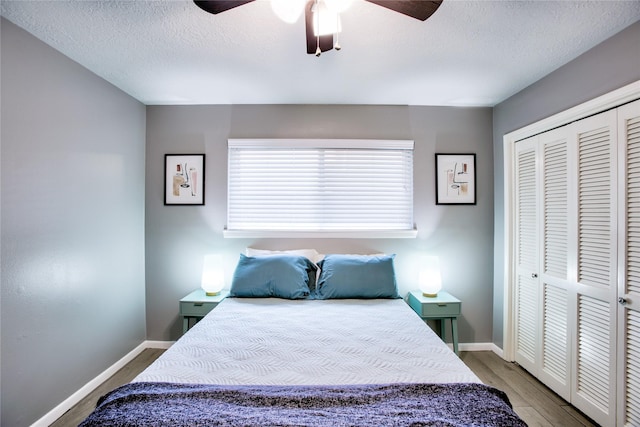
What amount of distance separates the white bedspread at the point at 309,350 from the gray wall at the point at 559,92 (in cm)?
137

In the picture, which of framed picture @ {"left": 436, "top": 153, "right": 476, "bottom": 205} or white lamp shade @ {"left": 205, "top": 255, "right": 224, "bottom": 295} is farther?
framed picture @ {"left": 436, "top": 153, "right": 476, "bottom": 205}

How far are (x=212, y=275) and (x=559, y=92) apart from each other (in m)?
3.21

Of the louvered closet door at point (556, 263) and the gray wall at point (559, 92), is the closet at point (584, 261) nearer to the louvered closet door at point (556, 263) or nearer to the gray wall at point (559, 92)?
the louvered closet door at point (556, 263)

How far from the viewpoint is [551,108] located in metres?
2.30

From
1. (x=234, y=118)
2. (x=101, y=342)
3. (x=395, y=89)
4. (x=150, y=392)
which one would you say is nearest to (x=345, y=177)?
(x=395, y=89)

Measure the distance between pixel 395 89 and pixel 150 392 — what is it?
2.70m

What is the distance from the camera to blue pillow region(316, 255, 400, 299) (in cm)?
253

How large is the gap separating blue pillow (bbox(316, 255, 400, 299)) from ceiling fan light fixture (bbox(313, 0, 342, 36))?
5.85 feet

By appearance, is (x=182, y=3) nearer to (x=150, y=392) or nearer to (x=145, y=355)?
(x=150, y=392)

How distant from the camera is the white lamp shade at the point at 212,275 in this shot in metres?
2.75

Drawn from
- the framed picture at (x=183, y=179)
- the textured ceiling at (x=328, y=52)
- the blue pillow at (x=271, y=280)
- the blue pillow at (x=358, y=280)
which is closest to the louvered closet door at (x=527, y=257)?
the textured ceiling at (x=328, y=52)

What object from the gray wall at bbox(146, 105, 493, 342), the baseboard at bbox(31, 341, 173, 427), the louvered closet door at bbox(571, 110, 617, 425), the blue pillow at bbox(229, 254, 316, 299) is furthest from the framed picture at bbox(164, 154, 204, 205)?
the louvered closet door at bbox(571, 110, 617, 425)

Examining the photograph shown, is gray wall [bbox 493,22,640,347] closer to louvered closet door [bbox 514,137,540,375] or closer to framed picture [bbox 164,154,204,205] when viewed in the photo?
louvered closet door [bbox 514,137,540,375]

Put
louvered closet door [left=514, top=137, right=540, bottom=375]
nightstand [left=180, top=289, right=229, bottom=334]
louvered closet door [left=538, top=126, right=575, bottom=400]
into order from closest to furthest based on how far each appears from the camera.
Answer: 1. louvered closet door [left=538, top=126, right=575, bottom=400]
2. louvered closet door [left=514, top=137, right=540, bottom=375]
3. nightstand [left=180, top=289, right=229, bottom=334]
